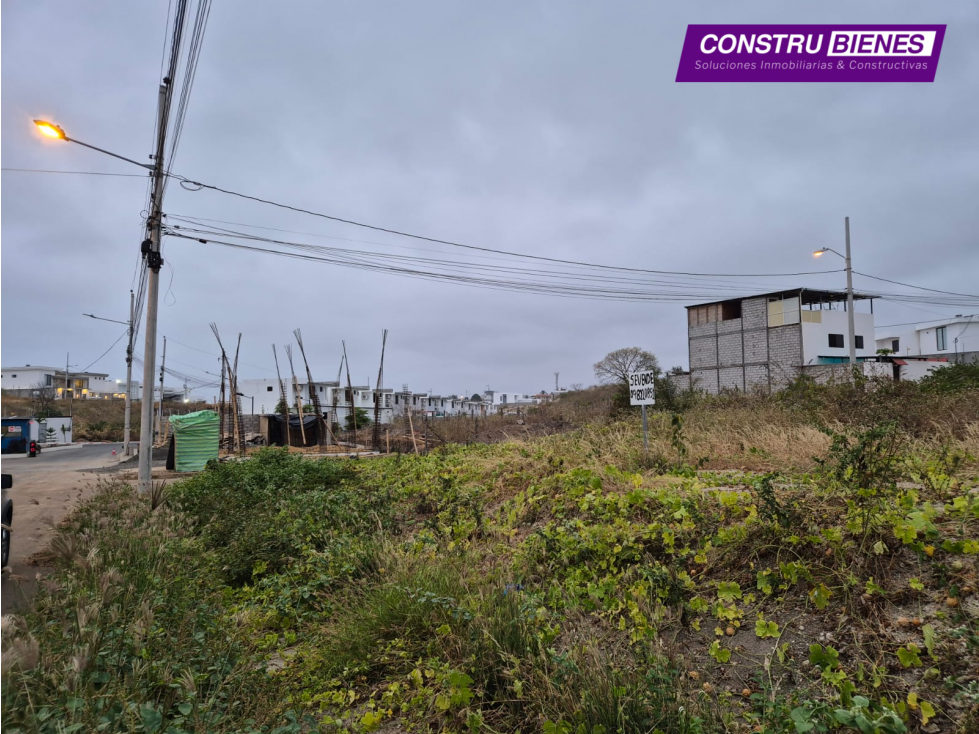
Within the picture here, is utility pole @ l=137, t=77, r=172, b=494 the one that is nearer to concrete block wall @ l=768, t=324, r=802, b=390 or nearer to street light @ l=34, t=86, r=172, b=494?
street light @ l=34, t=86, r=172, b=494

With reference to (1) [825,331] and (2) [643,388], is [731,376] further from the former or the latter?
(2) [643,388]

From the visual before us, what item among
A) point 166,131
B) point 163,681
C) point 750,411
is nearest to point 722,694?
point 163,681

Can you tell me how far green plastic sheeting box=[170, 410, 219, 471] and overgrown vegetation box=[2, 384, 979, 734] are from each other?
9747 mm

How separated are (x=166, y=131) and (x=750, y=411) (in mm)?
12212

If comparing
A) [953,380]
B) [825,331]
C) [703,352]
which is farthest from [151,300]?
[825,331]

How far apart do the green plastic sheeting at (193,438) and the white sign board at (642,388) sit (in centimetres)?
1180

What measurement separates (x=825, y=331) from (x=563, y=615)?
1307 inches

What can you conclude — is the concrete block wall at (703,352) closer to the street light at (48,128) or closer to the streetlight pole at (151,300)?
the streetlight pole at (151,300)

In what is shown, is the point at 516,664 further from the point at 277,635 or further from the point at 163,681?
the point at 277,635

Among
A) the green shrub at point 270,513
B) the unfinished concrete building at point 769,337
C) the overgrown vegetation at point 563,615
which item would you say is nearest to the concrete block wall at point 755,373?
the unfinished concrete building at point 769,337

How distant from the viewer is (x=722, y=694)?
278 centimetres

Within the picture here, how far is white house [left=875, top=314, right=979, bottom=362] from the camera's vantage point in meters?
42.3

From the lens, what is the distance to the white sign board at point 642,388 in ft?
26.7

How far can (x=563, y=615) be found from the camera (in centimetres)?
391
